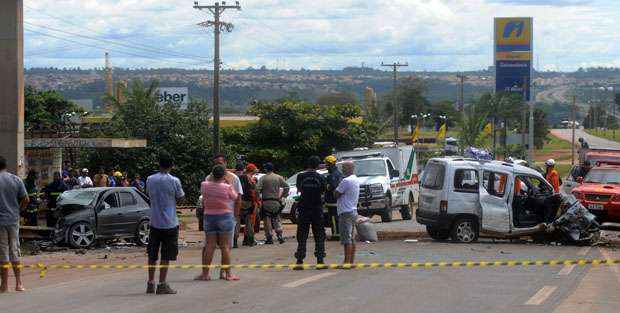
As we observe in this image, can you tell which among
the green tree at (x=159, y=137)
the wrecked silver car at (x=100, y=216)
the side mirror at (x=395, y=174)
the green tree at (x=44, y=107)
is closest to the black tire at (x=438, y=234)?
the wrecked silver car at (x=100, y=216)

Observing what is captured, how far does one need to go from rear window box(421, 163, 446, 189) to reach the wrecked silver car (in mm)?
6241

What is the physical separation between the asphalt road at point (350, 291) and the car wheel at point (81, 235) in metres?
4.74

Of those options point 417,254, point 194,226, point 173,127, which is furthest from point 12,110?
point 173,127

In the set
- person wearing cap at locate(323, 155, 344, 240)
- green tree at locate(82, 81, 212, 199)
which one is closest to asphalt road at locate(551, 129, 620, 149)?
green tree at locate(82, 81, 212, 199)

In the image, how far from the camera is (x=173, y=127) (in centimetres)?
4747

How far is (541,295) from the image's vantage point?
1338 cm

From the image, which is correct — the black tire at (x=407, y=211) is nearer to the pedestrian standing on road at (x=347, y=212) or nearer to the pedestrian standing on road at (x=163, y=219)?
the pedestrian standing on road at (x=347, y=212)

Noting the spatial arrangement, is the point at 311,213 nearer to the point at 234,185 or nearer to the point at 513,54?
the point at 234,185

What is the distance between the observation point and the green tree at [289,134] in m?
55.7

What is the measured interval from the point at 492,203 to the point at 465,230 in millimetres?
822

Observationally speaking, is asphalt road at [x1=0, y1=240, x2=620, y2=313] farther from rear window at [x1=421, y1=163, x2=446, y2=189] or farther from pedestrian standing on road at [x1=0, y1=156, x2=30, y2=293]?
rear window at [x1=421, y1=163, x2=446, y2=189]

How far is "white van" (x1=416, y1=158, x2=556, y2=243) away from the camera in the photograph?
2156cm

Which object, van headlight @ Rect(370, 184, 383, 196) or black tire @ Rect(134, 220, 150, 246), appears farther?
van headlight @ Rect(370, 184, 383, 196)

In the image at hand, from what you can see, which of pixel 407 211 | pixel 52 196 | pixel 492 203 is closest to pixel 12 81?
pixel 52 196
